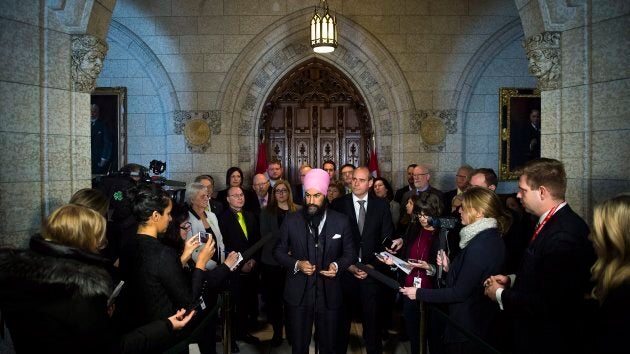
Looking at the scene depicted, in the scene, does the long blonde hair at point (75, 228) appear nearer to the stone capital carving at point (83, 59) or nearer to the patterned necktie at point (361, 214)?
the stone capital carving at point (83, 59)

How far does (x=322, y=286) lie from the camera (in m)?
3.90

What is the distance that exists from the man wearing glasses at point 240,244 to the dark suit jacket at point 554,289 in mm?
2797

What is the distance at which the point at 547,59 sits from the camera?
4492mm

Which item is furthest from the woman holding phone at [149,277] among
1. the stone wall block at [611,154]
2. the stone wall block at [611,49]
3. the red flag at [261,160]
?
the red flag at [261,160]

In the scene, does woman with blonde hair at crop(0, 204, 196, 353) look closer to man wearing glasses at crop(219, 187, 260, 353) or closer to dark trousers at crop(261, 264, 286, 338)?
man wearing glasses at crop(219, 187, 260, 353)

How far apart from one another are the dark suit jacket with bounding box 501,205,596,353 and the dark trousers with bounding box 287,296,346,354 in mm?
1491

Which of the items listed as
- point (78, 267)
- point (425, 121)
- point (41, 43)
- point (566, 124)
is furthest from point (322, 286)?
point (425, 121)

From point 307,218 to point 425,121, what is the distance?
5.12 meters

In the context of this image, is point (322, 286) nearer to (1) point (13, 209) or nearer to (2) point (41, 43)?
(1) point (13, 209)

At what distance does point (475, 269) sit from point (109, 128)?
7213mm

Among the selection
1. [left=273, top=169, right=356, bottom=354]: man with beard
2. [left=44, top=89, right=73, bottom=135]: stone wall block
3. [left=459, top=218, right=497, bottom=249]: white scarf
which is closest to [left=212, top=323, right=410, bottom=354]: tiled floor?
[left=273, top=169, right=356, bottom=354]: man with beard

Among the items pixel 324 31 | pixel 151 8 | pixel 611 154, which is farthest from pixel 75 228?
pixel 151 8

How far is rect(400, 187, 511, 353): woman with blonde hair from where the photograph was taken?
9.96 ft

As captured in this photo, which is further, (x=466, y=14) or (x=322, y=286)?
(x=466, y=14)
